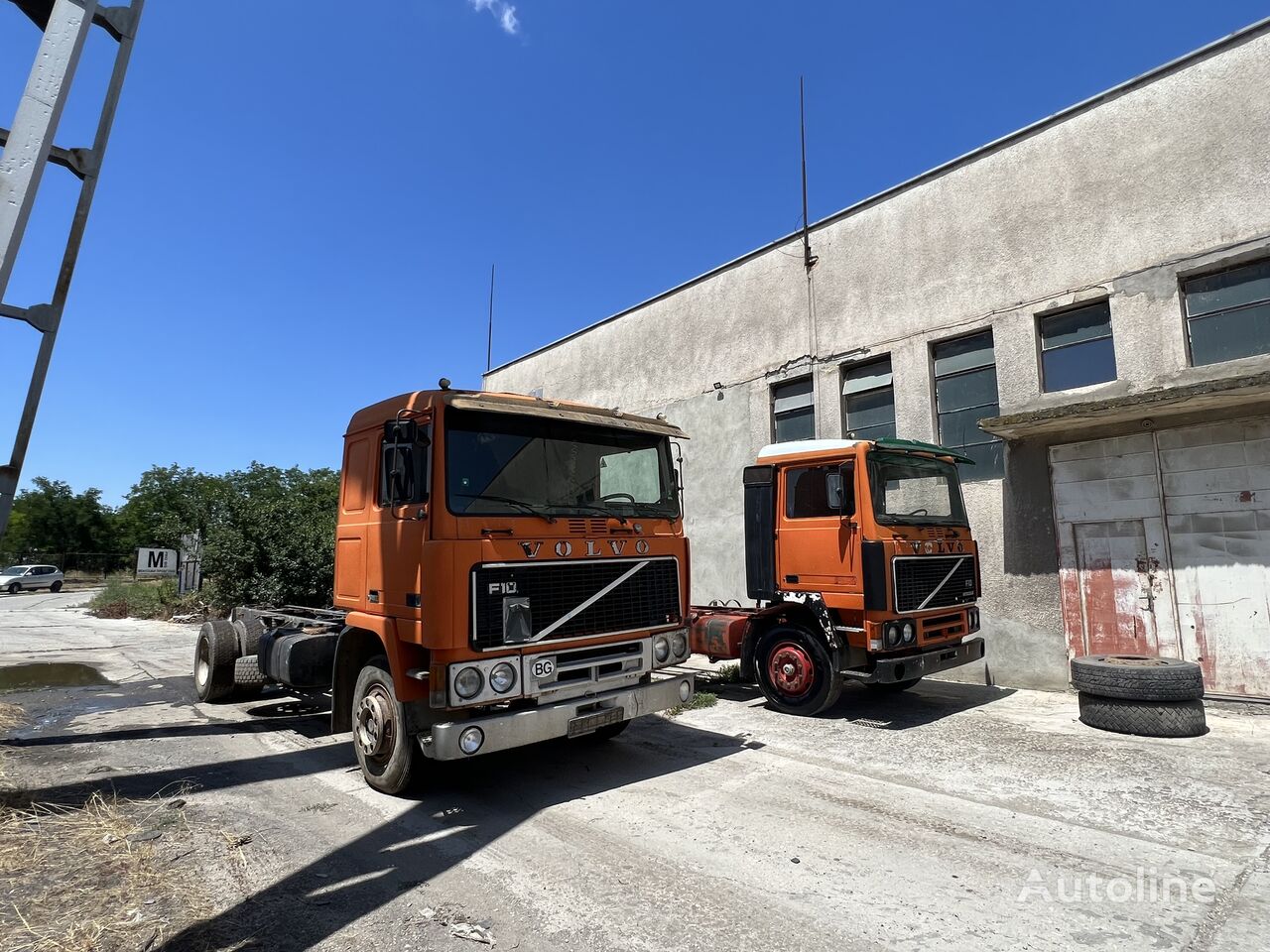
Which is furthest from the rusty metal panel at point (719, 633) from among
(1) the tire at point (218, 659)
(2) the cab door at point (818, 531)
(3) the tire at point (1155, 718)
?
(1) the tire at point (218, 659)

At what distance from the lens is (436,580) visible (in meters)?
4.37

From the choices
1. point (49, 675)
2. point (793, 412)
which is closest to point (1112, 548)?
point (793, 412)

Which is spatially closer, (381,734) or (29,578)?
(381,734)

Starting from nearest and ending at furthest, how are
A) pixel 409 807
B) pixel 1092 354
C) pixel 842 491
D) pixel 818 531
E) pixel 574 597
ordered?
pixel 409 807
pixel 574 597
pixel 842 491
pixel 818 531
pixel 1092 354

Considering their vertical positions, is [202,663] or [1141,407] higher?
[1141,407]

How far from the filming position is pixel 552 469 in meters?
5.06

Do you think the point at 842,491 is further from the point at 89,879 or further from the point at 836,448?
the point at 89,879

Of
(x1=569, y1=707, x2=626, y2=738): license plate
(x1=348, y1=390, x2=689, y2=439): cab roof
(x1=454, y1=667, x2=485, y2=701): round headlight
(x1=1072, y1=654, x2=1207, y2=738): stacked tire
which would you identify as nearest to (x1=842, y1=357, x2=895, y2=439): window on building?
(x1=1072, y1=654, x2=1207, y2=738): stacked tire

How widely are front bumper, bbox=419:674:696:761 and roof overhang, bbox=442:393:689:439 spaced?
2.02 metres

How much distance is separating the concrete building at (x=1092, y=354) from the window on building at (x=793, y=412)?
142 mm

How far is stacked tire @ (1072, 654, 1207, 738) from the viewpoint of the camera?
243 inches

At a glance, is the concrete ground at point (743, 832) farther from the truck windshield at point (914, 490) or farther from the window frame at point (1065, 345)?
the window frame at point (1065, 345)

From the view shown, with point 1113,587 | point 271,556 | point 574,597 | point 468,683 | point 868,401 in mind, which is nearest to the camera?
point 468,683

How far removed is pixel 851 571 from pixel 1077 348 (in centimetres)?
492
